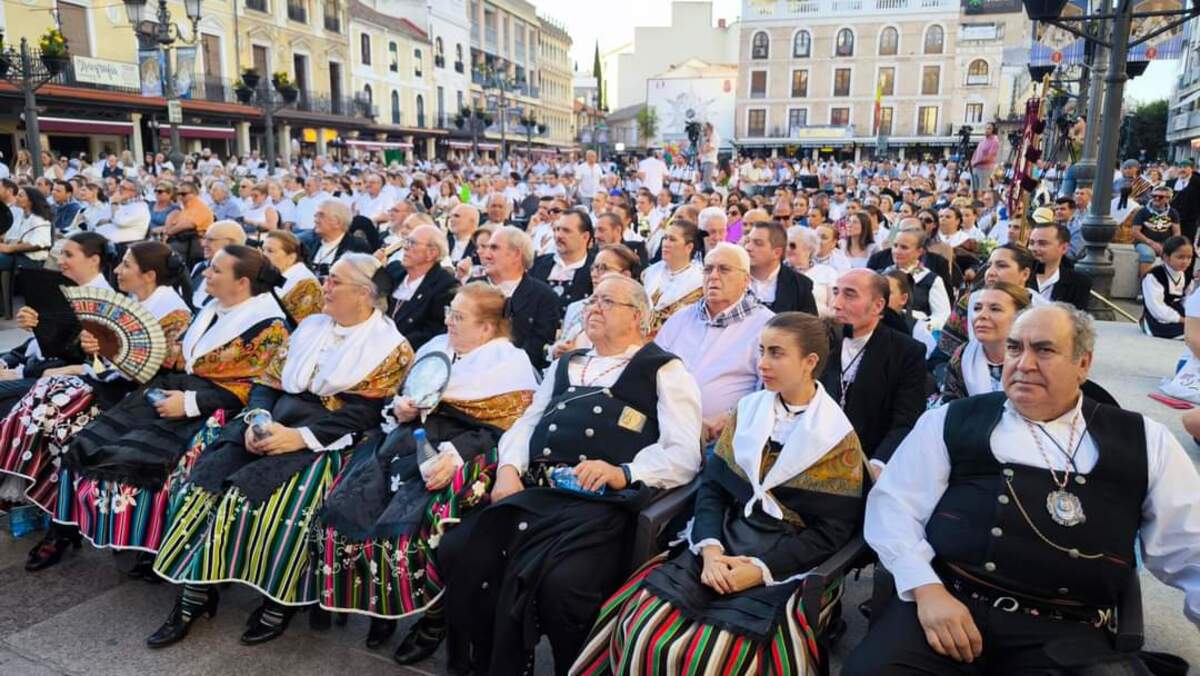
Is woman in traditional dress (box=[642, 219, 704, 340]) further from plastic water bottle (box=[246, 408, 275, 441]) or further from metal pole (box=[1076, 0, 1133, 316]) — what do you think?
metal pole (box=[1076, 0, 1133, 316])

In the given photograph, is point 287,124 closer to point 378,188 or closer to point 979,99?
point 378,188

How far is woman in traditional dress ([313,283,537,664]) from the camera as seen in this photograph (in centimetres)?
299

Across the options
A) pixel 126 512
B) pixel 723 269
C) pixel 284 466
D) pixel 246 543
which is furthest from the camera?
pixel 723 269

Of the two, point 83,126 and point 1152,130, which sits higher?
point 1152,130

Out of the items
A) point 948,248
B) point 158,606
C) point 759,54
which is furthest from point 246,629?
point 759,54

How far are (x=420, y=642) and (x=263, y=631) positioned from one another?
2.07 ft

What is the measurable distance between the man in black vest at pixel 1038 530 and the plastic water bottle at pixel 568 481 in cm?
100

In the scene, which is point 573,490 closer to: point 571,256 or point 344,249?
point 571,256

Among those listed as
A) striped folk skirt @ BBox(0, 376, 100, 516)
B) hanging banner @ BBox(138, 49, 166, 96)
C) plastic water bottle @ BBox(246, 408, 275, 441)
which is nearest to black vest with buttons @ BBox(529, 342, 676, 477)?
plastic water bottle @ BBox(246, 408, 275, 441)

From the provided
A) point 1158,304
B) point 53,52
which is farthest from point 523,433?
point 53,52

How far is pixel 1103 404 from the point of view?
232 cm

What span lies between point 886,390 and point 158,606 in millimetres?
3140

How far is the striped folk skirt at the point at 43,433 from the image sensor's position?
12.5 feet

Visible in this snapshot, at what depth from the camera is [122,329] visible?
3.82 metres
